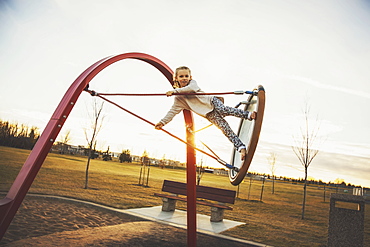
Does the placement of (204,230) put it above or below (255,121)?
below

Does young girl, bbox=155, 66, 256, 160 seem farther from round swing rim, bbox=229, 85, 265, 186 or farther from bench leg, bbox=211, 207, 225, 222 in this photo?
bench leg, bbox=211, 207, 225, 222

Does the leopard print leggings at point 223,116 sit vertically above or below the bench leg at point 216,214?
above

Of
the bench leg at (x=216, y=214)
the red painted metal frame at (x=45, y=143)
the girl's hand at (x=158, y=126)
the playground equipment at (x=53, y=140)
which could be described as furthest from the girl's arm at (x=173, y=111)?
the bench leg at (x=216, y=214)

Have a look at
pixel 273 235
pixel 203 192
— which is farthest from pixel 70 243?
pixel 273 235

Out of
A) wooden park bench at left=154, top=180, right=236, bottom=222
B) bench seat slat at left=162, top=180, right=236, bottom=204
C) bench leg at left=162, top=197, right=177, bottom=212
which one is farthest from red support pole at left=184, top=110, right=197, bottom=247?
bench leg at left=162, top=197, right=177, bottom=212

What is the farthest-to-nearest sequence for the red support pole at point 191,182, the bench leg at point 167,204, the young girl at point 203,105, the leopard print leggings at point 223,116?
the bench leg at point 167,204, the red support pole at point 191,182, the young girl at point 203,105, the leopard print leggings at point 223,116

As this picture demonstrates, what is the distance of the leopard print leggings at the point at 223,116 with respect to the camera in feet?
13.4

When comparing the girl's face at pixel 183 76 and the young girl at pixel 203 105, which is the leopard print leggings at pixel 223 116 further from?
the girl's face at pixel 183 76

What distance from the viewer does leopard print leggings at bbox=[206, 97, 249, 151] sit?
4075 mm

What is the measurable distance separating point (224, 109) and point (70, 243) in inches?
148

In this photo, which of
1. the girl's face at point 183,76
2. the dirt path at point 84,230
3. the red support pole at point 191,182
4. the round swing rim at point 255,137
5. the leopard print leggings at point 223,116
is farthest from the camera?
the red support pole at point 191,182

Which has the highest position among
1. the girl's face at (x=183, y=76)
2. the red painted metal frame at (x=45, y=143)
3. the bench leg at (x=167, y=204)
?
the girl's face at (x=183, y=76)

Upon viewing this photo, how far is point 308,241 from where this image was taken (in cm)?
809

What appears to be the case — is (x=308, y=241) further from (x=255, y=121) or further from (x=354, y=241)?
(x=255, y=121)
